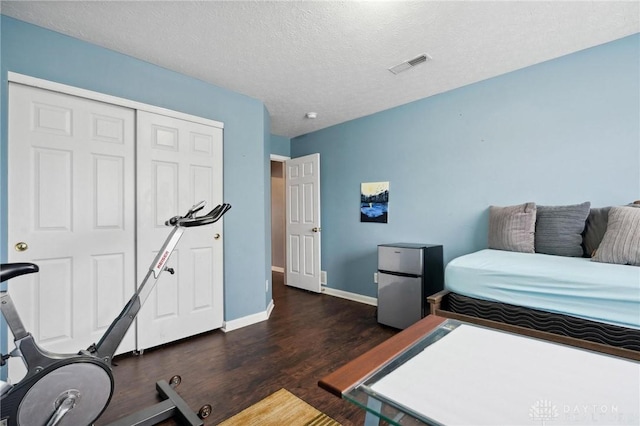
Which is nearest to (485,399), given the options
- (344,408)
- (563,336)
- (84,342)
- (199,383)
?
(344,408)

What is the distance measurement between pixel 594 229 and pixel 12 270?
3577 millimetres

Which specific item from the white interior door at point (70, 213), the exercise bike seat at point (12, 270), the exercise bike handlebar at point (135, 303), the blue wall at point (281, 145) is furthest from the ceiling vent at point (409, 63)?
the exercise bike seat at point (12, 270)

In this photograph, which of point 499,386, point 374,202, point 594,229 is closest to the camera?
point 499,386

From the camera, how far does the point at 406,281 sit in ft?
9.37

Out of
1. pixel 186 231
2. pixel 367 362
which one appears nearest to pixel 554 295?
pixel 367 362

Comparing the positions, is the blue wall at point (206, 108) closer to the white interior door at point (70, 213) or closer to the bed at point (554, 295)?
the white interior door at point (70, 213)

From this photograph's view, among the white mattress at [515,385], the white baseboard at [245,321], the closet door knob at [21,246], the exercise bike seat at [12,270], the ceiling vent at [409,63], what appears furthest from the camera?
the white baseboard at [245,321]

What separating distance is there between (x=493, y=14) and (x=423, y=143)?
1529 millimetres

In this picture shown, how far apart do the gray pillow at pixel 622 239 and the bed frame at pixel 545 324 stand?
0.56 metres

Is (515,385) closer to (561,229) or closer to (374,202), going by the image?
(561,229)

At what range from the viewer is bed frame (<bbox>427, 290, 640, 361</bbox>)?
1.54 meters

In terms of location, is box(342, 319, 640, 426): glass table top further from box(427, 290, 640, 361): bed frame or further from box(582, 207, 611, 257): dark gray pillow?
box(582, 207, 611, 257): dark gray pillow

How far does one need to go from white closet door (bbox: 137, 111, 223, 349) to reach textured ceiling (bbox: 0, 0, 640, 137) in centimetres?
62

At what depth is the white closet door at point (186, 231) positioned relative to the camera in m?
2.45
